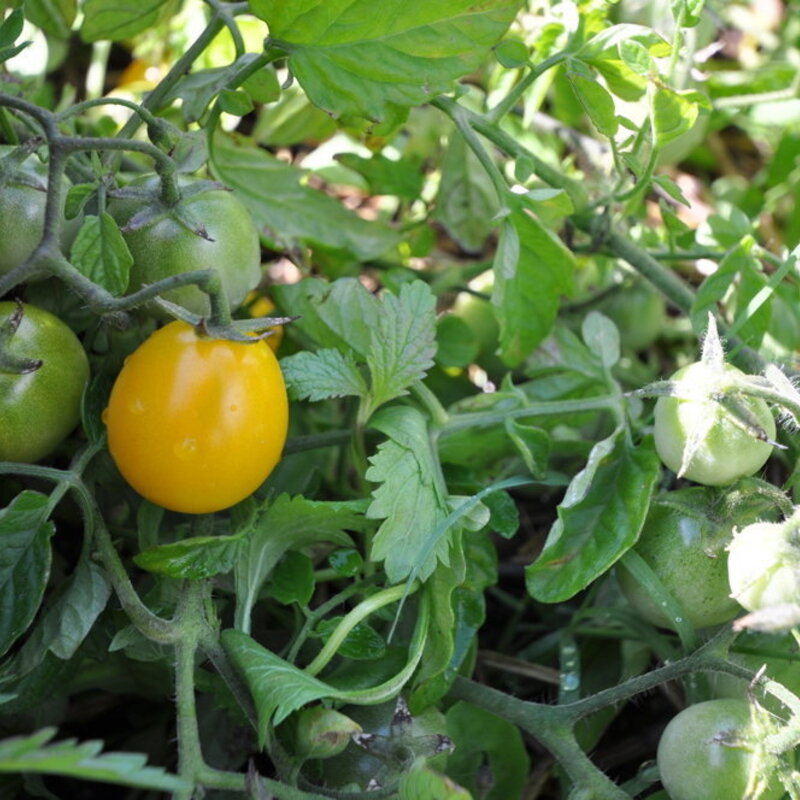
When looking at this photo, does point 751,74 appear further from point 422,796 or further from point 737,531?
point 422,796

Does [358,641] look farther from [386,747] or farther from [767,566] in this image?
[767,566]

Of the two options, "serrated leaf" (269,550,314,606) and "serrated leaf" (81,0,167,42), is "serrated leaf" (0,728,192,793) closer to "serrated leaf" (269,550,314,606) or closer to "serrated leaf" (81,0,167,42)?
"serrated leaf" (269,550,314,606)

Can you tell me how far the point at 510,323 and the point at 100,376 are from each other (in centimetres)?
43

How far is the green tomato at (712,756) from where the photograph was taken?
0.78 meters

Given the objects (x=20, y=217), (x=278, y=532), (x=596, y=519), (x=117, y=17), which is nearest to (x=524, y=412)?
(x=596, y=519)

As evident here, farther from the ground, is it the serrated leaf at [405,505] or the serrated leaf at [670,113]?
the serrated leaf at [670,113]

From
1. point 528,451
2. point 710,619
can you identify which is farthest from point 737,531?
point 528,451

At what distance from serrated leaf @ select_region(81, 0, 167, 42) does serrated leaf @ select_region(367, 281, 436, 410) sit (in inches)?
17.3

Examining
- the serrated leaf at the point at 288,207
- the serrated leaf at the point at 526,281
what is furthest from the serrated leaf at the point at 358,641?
the serrated leaf at the point at 288,207

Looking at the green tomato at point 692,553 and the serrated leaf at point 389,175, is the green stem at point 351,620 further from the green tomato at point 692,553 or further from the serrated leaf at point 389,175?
the serrated leaf at point 389,175

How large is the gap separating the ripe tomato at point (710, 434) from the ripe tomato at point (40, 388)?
1.67 ft

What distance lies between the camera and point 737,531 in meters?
0.87

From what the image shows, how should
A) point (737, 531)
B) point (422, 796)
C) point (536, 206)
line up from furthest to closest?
point (536, 206)
point (737, 531)
point (422, 796)

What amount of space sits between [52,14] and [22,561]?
0.59 m
